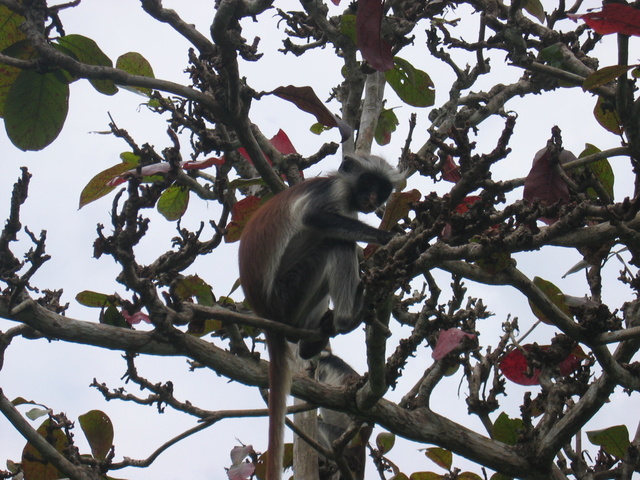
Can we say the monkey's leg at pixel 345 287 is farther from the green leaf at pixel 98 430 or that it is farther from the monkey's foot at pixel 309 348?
the green leaf at pixel 98 430

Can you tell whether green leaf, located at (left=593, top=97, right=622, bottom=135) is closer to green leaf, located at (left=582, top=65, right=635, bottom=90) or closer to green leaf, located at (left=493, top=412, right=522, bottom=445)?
green leaf, located at (left=582, top=65, right=635, bottom=90)

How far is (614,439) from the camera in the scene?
380 centimetres

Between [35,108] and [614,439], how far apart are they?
139 inches

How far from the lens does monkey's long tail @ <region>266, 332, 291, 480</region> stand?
347 centimetres

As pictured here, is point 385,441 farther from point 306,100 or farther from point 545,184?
point 306,100

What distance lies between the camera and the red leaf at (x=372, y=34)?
2764 mm

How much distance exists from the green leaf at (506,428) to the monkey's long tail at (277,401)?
129 cm

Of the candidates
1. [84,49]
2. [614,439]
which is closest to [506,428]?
[614,439]

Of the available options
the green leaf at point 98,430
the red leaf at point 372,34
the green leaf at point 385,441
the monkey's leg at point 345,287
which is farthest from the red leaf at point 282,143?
the green leaf at point 385,441

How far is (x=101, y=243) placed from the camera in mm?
2512

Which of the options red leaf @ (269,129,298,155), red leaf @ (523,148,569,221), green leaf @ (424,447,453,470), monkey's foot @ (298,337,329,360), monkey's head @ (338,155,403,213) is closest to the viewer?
red leaf @ (523,148,569,221)

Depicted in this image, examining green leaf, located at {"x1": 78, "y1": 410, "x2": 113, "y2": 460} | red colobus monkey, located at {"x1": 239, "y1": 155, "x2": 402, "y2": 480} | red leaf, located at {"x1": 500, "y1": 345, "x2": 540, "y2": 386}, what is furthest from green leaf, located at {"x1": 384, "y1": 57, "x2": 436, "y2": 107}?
green leaf, located at {"x1": 78, "y1": 410, "x2": 113, "y2": 460}

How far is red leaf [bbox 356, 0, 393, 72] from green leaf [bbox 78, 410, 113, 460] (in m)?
2.50

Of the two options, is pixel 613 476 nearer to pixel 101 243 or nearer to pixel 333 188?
pixel 333 188
